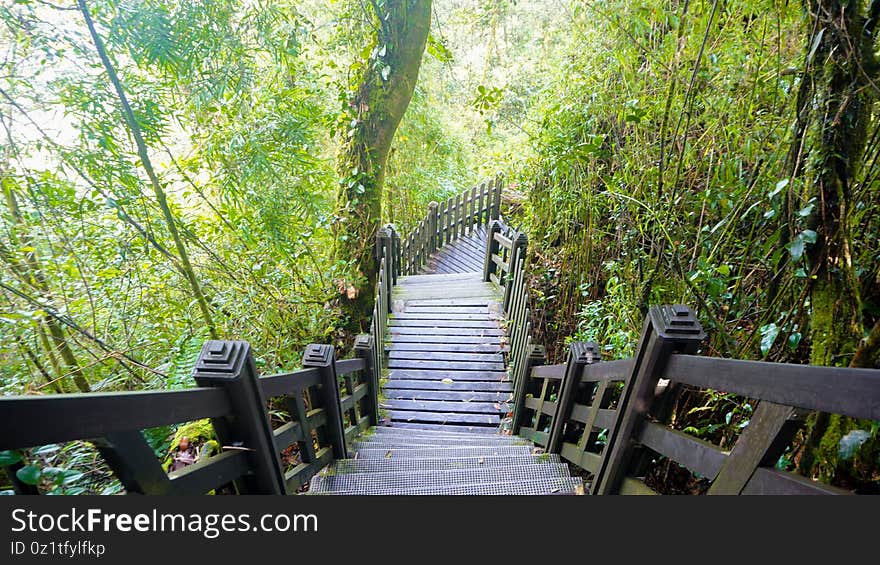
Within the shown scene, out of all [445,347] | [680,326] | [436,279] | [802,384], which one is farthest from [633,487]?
[436,279]

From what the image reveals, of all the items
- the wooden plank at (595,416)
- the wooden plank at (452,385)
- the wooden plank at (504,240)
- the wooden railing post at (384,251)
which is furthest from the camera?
the wooden plank at (504,240)

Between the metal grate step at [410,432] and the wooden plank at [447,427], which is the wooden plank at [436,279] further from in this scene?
the metal grate step at [410,432]

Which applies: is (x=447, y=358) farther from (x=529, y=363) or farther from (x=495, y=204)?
(x=495, y=204)

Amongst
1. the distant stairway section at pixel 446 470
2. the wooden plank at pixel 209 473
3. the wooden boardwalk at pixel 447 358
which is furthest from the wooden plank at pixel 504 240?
the wooden plank at pixel 209 473

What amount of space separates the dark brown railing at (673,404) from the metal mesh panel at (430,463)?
187 mm

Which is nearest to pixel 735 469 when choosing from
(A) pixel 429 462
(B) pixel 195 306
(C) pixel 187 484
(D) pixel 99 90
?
(C) pixel 187 484

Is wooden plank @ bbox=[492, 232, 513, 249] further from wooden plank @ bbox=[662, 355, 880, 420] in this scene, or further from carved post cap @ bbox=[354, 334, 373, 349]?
wooden plank @ bbox=[662, 355, 880, 420]

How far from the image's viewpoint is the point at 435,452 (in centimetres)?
329

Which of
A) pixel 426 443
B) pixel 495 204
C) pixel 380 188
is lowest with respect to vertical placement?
pixel 426 443

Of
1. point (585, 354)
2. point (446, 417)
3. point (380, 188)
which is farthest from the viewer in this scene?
point (380, 188)

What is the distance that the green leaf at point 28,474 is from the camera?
0.94 metres

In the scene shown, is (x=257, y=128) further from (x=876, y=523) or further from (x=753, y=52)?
(x=876, y=523)

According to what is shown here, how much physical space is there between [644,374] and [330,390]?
1.95 metres

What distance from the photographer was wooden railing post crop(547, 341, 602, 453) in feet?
8.55
